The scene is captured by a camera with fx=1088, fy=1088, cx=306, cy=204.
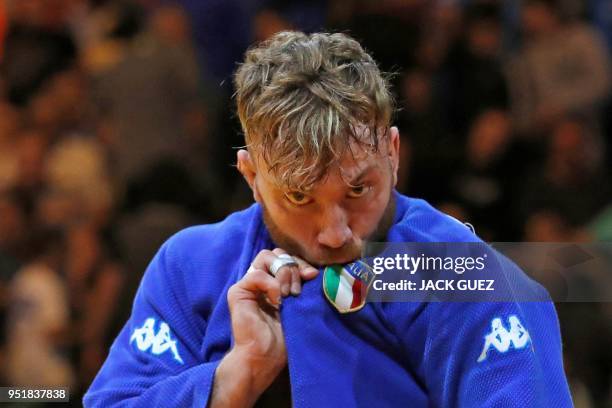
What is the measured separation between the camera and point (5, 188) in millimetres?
5816

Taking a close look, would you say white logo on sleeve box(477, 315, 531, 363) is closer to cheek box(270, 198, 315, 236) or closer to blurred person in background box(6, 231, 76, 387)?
cheek box(270, 198, 315, 236)

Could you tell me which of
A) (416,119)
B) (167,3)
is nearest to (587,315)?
(416,119)

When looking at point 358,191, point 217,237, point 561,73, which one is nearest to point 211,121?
point 561,73

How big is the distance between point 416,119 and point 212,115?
4.34 feet

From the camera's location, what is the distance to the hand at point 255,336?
2191mm

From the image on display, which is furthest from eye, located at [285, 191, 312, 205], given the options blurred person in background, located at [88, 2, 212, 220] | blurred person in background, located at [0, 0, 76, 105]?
blurred person in background, located at [0, 0, 76, 105]

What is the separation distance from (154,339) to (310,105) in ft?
2.12

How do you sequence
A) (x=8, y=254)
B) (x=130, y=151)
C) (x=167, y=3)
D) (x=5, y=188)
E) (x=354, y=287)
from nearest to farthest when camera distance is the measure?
(x=354, y=287)
(x=8, y=254)
(x=5, y=188)
(x=130, y=151)
(x=167, y=3)

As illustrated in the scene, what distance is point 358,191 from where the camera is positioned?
6.97 ft

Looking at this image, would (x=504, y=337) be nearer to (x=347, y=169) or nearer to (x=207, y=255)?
(x=347, y=169)

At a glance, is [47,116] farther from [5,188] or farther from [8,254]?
[8,254]

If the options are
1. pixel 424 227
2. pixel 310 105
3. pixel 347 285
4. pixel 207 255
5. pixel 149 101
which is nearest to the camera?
pixel 310 105

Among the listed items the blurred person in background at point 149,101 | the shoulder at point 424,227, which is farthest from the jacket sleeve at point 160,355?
the blurred person in background at point 149,101

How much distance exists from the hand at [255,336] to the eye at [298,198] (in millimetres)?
161
